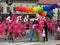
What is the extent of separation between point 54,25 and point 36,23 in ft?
8.77

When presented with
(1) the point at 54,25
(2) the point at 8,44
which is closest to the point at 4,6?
(1) the point at 54,25

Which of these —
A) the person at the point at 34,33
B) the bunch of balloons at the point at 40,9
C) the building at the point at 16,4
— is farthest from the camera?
the building at the point at 16,4

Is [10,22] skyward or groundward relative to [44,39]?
skyward

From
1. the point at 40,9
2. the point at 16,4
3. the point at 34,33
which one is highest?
the point at 40,9

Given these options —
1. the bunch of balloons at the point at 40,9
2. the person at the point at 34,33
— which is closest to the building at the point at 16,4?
the bunch of balloons at the point at 40,9

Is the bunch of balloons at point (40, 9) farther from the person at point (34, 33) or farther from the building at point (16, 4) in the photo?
the building at point (16, 4)

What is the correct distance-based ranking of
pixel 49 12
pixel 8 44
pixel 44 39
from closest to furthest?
pixel 8 44 → pixel 44 39 → pixel 49 12

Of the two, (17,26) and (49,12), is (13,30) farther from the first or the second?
(49,12)

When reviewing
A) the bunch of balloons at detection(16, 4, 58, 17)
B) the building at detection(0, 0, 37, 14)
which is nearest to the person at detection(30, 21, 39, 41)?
the bunch of balloons at detection(16, 4, 58, 17)

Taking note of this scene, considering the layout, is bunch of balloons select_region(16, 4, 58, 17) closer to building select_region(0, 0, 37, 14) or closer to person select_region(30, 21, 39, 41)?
person select_region(30, 21, 39, 41)

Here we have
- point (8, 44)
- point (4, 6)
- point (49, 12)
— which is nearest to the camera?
point (8, 44)

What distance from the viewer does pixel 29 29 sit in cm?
2205

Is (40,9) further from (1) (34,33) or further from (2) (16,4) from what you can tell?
(2) (16,4)

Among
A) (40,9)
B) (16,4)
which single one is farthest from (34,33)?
(16,4)
